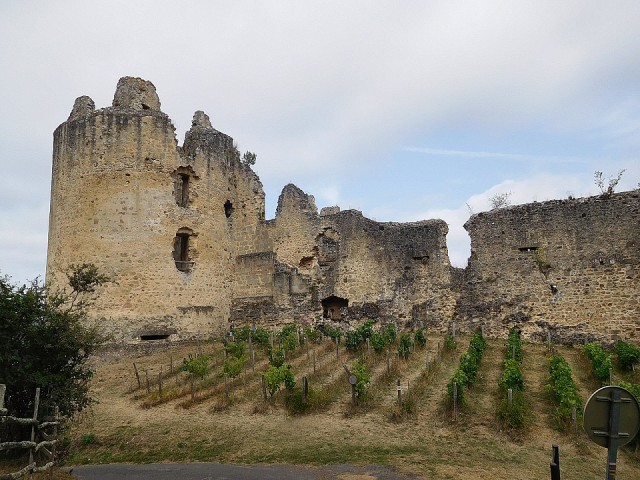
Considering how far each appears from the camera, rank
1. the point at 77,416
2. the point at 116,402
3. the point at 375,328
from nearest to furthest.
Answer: the point at 77,416
the point at 116,402
the point at 375,328

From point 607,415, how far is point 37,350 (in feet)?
28.3

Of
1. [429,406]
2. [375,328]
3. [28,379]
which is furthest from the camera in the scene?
[375,328]

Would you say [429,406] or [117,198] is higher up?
[117,198]

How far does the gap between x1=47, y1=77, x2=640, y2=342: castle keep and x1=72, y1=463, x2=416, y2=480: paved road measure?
7871mm

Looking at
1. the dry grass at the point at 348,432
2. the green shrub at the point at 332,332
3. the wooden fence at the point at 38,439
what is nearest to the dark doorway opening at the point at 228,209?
the green shrub at the point at 332,332

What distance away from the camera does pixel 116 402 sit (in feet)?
43.5

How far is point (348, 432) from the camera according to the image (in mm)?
10250

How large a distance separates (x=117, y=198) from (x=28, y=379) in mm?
9026

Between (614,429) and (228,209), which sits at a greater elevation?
(228,209)

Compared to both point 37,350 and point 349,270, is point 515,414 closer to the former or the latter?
point 37,350

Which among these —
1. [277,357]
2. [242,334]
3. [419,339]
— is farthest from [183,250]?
[419,339]

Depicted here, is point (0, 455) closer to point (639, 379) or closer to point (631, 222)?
point (639, 379)

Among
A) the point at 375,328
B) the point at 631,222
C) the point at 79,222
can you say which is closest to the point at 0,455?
the point at 79,222

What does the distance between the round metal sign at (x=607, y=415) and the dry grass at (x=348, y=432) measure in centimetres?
377
